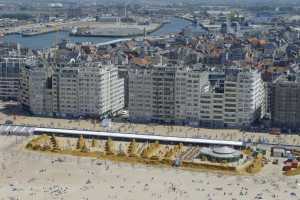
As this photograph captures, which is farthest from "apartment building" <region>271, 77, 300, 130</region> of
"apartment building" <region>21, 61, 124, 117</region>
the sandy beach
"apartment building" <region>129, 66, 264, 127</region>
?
"apartment building" <region>21, 61, 124, 117</region>

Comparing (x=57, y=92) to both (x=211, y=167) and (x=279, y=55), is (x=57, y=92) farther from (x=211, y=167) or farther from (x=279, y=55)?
(x=279, y=55)

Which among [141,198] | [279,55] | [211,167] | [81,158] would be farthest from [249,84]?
[279,55]

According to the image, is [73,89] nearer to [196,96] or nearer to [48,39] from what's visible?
[196,96]

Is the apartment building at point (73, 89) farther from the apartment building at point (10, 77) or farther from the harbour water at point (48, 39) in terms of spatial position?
the harbour water at point (48, 39)

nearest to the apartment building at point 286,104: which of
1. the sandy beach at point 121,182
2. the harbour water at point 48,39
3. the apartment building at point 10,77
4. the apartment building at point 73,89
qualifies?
the sandy beach at point 121,182

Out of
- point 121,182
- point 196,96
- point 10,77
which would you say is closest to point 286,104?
point 196,96
